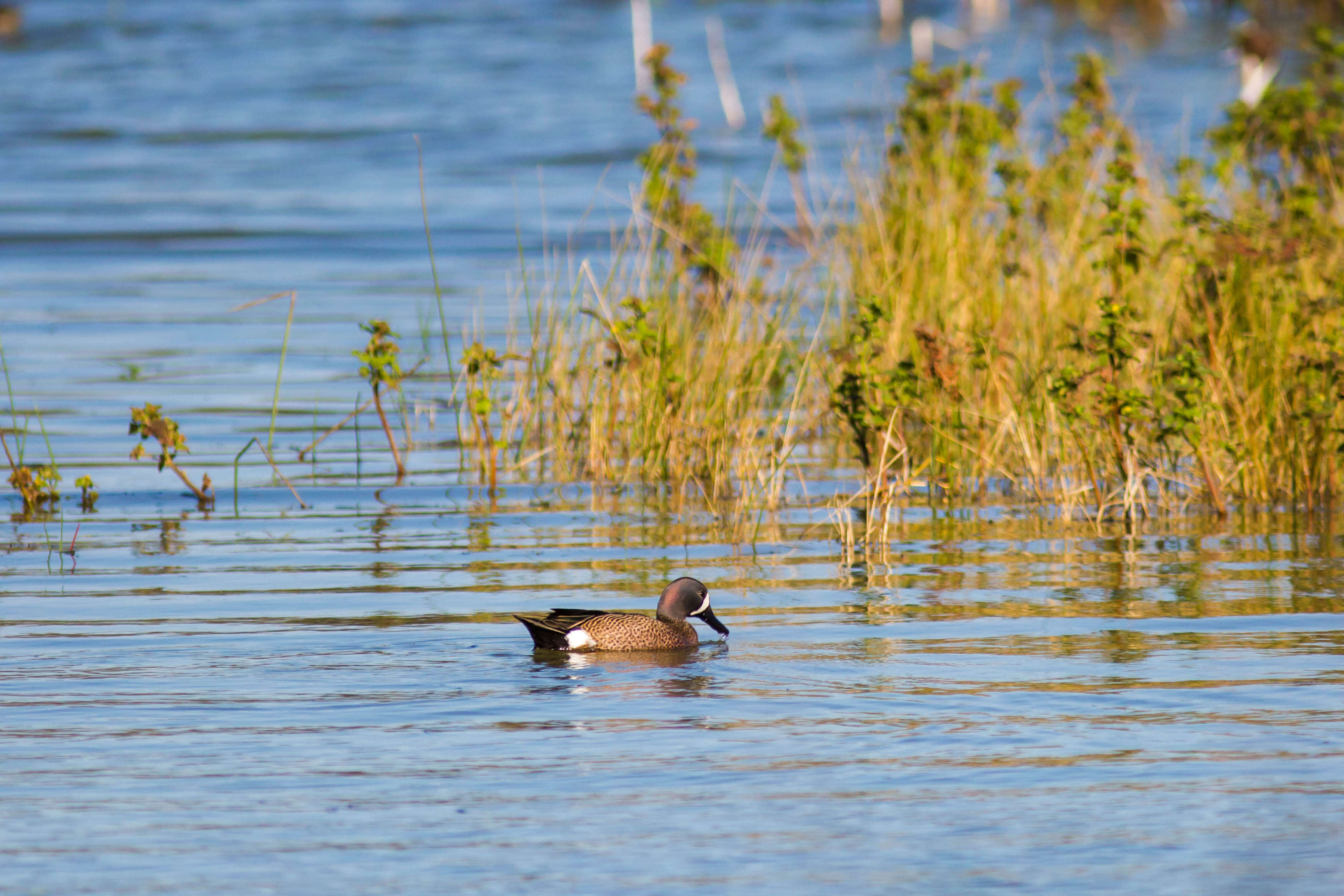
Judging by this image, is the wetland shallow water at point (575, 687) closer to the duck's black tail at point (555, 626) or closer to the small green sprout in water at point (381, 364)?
the duck's black tail at point (555, 626)

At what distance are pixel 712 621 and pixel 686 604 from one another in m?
0.12

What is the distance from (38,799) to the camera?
6.05m

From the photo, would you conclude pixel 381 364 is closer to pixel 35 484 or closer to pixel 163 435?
pixel 163 435

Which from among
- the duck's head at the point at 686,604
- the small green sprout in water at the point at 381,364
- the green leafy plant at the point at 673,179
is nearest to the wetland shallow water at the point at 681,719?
the duck's head at the point at 686,604

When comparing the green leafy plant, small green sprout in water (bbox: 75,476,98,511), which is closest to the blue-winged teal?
small green sprout in water (bbox: 75,476,98,511)

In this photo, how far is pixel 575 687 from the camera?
24.5ft

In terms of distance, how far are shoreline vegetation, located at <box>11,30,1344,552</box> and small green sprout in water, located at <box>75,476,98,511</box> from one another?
0.41 metres

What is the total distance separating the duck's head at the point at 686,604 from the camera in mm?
7977

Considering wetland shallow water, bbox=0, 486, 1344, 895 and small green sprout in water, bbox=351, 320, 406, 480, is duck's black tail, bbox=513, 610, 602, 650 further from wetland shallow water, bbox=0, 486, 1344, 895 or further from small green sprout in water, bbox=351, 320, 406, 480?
small green sprout in water, bbox=351, 320, 406, 480

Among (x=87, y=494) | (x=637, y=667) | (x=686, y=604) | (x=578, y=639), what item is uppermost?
(x=87, y=494)

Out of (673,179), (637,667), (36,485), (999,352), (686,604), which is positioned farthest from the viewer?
(673,179)

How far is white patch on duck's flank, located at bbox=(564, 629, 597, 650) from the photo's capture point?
7.65 metres

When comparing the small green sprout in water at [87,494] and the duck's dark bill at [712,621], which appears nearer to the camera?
the duck's dark bill at [712,621]

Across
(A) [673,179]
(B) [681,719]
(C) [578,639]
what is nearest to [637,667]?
(C) [578,639]
